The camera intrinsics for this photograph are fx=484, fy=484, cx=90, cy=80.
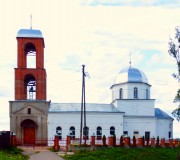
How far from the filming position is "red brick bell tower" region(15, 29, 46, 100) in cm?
4588

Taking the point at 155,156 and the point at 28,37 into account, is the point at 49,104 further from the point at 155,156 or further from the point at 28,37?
the point at 155,156

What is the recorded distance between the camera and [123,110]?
169 feet

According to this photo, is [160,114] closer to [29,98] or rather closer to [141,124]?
[141,124]

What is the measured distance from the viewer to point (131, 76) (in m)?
52.5

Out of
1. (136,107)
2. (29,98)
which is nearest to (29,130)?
(29,98)

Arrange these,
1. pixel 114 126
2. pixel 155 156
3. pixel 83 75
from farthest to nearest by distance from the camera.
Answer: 1. pixel 114 126
2. pixel 83 75
3. pixel 155 156

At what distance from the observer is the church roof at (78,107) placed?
50169mm

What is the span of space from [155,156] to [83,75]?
15.7m

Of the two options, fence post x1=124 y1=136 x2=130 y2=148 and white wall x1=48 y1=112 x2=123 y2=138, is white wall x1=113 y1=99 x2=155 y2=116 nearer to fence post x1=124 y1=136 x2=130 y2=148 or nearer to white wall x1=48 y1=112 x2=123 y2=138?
white wall x1=48 y1=112 x2=123 y2=138

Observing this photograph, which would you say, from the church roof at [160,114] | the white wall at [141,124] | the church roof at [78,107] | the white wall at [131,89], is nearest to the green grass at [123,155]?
the white wall at [141,124]

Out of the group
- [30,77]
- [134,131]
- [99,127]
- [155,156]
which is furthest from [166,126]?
[155,156]

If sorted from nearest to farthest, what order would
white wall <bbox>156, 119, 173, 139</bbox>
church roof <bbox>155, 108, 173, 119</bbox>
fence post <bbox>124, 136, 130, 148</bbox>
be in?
fence post <bbox>124, 136, 130, 148</bbox> < white wall <bbox>156, 119, 173, 139</bbox> < church roof <bbox>155, 108, 173, 119</bbox>

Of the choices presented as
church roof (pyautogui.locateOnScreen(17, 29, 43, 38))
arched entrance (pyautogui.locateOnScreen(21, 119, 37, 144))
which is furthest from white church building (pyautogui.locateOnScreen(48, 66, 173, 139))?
church roof (pyautogui.locateOnScreen(17, 29, 43, 38))

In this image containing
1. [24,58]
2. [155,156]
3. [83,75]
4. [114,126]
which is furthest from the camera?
[114,126]
